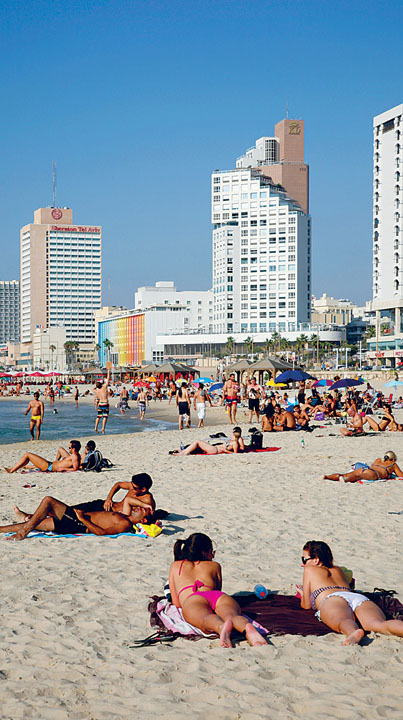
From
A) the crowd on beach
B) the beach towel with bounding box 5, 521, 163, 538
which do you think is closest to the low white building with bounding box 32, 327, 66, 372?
the crowd on beach

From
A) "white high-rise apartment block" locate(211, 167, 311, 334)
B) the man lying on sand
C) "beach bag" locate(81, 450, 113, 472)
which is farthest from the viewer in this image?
"white high-rise apartment block" locate(211, 167, 311, 334)

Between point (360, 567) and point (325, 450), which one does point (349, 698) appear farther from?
point (325, 450)

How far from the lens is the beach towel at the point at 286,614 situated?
5.05 meters

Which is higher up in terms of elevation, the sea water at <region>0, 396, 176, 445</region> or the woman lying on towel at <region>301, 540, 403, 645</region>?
the woman lying on towel at <region>301, 540, 403, 645</region>

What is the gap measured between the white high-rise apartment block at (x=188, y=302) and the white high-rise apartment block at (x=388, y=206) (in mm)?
50287

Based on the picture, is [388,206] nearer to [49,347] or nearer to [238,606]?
[238,606]

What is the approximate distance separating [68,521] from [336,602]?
12.7 ft

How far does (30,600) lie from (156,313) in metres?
134

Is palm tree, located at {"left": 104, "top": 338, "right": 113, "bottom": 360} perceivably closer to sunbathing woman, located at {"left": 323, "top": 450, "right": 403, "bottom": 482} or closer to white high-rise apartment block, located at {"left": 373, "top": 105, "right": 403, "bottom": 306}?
white high-rise apartment block, located at {"left": 373, "top": 105, "right": 403, "bottom": 306}

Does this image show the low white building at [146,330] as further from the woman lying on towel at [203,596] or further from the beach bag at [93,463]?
the woman lying on towel at [203,596]

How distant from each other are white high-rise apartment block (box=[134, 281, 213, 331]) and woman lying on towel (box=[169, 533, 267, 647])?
132m

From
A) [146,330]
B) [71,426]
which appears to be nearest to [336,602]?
[71,426]

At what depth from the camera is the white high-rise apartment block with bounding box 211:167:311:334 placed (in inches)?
4958

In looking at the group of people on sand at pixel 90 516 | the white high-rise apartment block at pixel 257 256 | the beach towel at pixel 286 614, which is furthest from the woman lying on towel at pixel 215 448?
the white high-rise apartment block at pixel 257 256
